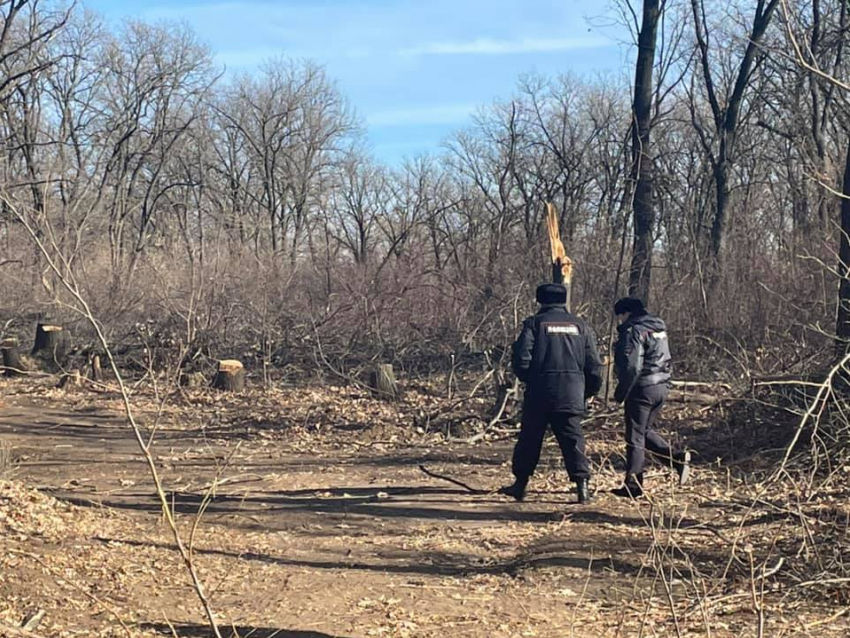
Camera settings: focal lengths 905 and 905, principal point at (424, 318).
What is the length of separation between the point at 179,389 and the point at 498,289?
5765mm

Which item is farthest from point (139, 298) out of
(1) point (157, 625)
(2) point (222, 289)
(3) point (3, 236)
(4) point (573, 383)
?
(1) point (157, 625)

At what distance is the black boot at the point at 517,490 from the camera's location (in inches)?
296

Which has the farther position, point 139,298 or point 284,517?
point 139,298

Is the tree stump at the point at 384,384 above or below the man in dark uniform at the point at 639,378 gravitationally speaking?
below

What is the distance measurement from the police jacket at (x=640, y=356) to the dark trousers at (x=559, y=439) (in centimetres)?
59

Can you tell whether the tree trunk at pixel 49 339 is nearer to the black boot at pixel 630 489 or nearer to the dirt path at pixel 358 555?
the dirt path at pixel 358 555

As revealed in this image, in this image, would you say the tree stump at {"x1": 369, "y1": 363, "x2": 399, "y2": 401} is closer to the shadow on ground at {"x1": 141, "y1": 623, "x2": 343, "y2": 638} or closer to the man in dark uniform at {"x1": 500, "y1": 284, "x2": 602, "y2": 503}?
the man in dark uniform at {"x1": 500, "y1": 284, "x2": 602, "y2": 503}

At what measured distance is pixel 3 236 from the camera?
91.3ft

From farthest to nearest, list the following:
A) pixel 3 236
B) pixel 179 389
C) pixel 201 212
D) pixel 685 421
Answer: pixel 201 212 → pixel 3 236 → pixel 179 389 → pixel 685 421

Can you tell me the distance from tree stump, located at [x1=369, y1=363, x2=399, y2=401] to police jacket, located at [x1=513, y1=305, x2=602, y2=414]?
6817mm

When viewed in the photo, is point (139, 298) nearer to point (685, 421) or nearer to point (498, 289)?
point (498, 289)

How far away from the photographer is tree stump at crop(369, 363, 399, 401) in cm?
1399

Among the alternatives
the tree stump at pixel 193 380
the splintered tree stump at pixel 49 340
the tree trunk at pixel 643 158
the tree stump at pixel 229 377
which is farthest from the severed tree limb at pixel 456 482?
the splintered tree stump at pixel 49 340

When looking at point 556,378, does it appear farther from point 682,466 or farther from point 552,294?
point 682,466
